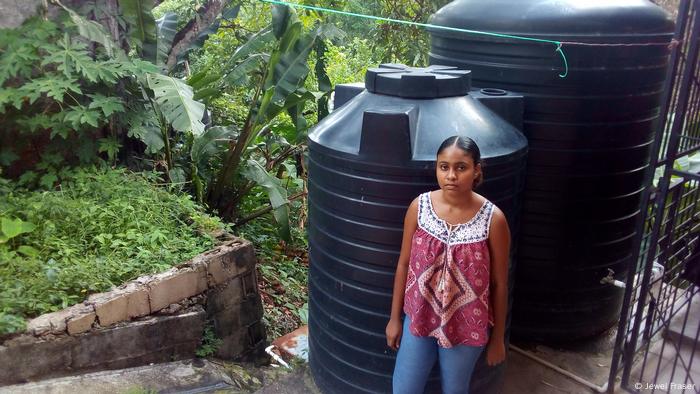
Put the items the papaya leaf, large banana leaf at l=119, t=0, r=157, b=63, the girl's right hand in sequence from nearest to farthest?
the girl's right hand
the papaya leaf
large banana leaf at l=119, t=0, r=157, b=63

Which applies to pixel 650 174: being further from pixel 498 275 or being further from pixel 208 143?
pixel 208 143

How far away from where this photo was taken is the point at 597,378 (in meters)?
3.25

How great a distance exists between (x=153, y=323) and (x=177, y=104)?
1.58m

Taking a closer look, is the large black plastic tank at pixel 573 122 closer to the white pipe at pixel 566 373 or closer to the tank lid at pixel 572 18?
the tank lid at pixel 572 18

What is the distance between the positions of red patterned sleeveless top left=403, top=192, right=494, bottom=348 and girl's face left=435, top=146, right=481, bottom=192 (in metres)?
0.14

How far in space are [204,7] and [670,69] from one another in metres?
4.66

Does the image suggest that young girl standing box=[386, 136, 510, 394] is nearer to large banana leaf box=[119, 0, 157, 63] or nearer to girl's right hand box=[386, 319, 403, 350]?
girl's right hand box=[386, 319, 403, 350]

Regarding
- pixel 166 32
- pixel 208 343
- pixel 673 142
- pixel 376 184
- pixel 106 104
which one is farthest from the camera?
pixel 166 32

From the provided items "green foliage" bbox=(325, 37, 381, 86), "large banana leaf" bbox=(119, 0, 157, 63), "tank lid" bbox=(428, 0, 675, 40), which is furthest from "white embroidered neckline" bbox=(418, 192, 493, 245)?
"green foliage" bbox=(325, 37, 381, 86)

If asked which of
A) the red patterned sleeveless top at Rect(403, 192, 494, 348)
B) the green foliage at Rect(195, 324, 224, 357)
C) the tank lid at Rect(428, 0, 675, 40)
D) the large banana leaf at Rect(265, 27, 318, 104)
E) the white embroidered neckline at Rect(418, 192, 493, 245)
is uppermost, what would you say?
the tank lid at Rect(428, 0, 675, 40)

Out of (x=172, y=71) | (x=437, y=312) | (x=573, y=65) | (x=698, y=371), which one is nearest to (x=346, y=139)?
(x=437, y=312)

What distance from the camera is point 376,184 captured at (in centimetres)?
242

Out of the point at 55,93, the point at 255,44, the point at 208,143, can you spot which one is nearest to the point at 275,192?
the point at 208,143

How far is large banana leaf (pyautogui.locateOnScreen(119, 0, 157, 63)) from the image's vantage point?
4.37 metres
